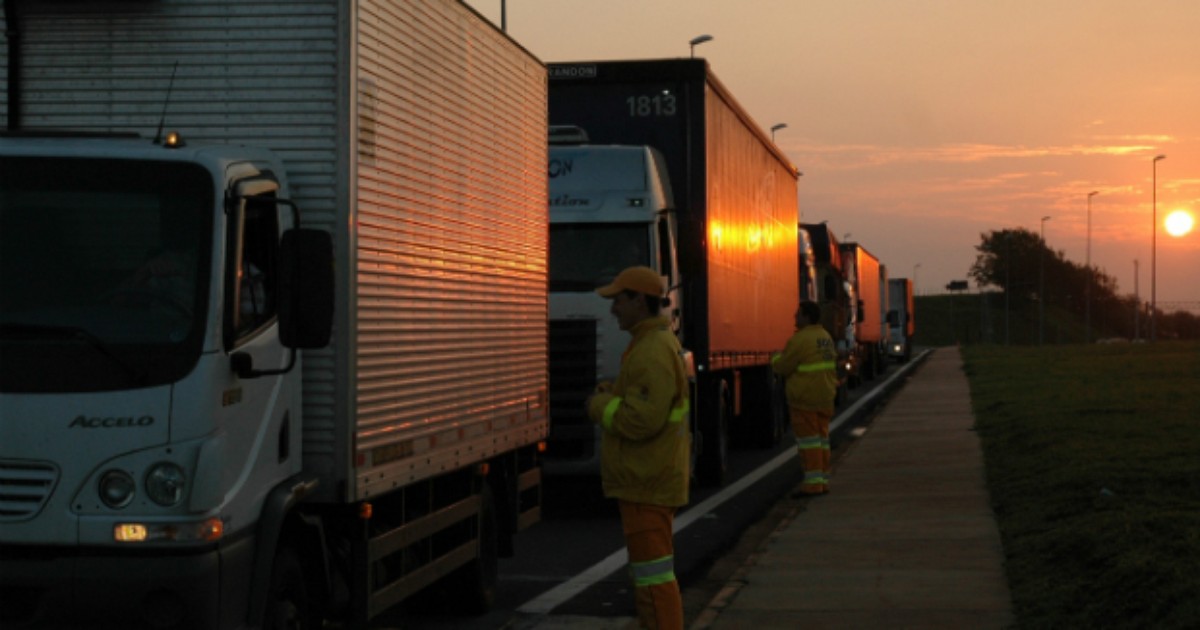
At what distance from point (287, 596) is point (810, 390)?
11.3 meters

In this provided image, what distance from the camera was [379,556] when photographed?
835cm

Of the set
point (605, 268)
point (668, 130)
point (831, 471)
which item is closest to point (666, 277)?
point (605, 268)

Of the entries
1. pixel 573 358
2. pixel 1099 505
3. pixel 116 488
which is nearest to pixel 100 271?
pixel 116 488

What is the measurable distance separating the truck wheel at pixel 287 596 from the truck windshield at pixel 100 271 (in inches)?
44.0

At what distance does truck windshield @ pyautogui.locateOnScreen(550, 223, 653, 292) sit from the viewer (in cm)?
1662

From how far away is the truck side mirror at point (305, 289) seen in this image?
7.04m

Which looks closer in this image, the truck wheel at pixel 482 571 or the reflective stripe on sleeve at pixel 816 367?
the truck wheel at pixel 482 571

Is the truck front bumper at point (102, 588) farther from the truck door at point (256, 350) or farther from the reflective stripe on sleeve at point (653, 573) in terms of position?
the reflective stripe on sleeve at point (653, 573)

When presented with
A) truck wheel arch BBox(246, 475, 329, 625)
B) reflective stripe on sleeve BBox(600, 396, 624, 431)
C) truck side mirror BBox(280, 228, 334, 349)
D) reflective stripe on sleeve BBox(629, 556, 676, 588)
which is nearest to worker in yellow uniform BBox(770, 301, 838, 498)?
reflective stripe on sleeve BBox(629, 556, 676, 588)

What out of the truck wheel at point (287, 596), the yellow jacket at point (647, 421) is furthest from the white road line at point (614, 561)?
the truck wheel at point (287, 596)

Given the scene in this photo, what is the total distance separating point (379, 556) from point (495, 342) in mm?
2364

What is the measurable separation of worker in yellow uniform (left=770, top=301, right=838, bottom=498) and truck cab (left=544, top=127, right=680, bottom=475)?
1.34m

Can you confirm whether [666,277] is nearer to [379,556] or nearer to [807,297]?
[379,556]

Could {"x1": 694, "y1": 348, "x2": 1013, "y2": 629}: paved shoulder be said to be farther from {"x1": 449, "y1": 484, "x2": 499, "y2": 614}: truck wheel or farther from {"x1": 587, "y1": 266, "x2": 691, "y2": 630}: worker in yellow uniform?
{"x1": 587, "y1": 266, "x2": 691, "y2": 630}: worker in yellow uniform
